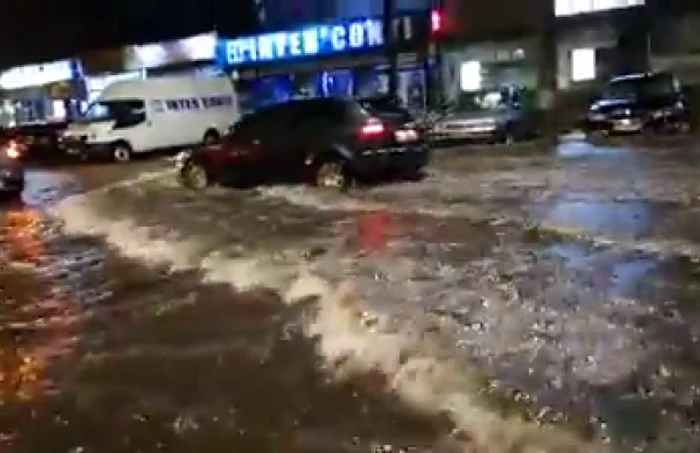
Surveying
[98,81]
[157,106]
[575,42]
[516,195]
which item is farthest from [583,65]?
[98,81]

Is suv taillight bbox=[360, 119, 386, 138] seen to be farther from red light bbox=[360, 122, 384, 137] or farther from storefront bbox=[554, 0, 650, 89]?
storefront bbox=[554, 0, 650, 89]

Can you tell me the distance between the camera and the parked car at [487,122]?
27156 mm

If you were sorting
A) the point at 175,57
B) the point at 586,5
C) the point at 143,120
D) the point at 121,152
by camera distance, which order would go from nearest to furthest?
the point at 121,152 → the point at 143,120 → the point at 586,5 → the point at 175,57

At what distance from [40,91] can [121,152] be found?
23.4 meters

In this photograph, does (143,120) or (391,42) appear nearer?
(143,120)

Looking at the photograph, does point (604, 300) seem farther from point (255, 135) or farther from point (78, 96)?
point (78, 96)

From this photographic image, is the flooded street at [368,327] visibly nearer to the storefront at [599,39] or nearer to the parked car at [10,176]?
the parked car at [10,176]

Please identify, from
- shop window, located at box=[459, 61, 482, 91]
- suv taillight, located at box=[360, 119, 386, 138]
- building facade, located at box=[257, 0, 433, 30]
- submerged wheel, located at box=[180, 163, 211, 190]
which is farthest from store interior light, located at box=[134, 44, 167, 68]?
suv taillight, located at box=[360, 119, 386, 138]

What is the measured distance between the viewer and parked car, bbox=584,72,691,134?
27469 mm

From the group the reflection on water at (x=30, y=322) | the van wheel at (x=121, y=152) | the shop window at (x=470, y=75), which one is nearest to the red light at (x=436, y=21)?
the shop window at (x=470, y=75)

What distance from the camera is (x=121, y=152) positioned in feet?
104

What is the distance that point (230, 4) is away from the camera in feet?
151

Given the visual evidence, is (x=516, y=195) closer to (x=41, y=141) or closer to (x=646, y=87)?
(x=646, y=87)

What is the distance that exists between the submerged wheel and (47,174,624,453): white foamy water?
860 cm
